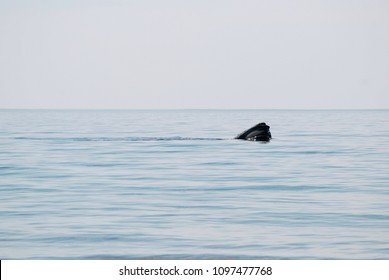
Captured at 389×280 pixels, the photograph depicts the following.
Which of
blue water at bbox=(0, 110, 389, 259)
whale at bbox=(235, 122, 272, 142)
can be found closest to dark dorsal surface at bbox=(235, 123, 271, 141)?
whale at bbox=(235, 122, 272, 142)

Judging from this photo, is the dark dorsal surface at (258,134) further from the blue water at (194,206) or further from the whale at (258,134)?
the blue water at (194,206)

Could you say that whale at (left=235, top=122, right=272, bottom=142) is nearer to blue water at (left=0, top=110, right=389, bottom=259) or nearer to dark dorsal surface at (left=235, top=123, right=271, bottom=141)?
dark dorsal surface at (left=235, top=123, right=271, bottom=141)

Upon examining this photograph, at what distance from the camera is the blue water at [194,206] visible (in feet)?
50.4

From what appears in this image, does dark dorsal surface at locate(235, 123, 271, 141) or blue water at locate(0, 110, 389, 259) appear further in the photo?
A: dark dorsal surface at locate(235, 123, 271, 141)

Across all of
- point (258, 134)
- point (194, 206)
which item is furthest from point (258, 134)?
point (194, 206)

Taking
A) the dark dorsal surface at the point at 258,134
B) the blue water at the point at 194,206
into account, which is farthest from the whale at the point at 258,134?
the blue water at the point at 194,206

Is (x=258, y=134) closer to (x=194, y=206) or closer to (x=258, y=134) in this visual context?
(x=258, y=134)

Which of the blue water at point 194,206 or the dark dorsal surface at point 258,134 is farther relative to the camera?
the dark dorsal surface at point 258,134

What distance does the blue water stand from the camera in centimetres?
1537

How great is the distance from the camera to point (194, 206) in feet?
64.9
